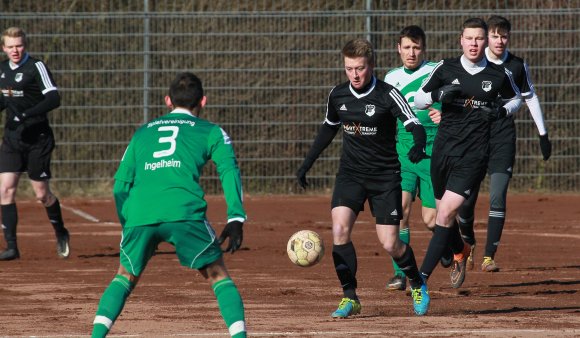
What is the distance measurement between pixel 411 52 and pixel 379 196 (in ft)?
6.54

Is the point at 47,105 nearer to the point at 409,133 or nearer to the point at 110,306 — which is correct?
the point at 409,133

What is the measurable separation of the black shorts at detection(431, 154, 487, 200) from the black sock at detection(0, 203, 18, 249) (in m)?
5.28

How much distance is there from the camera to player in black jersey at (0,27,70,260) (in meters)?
13.3

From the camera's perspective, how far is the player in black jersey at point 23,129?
13266mm

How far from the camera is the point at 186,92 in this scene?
24.1ft

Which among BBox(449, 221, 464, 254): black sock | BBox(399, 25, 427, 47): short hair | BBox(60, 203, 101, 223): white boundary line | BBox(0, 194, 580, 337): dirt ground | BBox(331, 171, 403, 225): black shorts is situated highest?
BBox(399, 25, 427, 47): short hair

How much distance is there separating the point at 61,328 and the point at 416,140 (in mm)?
2837

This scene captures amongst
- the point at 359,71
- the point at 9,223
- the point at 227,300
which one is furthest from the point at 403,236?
the point at 9,223

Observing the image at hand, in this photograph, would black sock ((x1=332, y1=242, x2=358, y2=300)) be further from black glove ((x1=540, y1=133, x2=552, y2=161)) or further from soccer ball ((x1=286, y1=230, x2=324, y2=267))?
black glove ((x1=540, y1=133, x2=552, y2=161))

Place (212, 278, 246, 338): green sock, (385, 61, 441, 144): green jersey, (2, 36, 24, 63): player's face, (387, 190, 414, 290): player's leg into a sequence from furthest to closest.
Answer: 1. (2, 36, 24, 63): player's face
2. (385, 61, 441, 144): green jersey
3. (387, 190, 414, 290): player's leg
4. (212, 278, 246, 338): green sock

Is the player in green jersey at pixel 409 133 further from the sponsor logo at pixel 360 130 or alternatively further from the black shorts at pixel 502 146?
the sponsor logo at pixel 360 130

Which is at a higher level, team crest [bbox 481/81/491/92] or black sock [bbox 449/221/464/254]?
team crest [bbox 481/81/491/92]

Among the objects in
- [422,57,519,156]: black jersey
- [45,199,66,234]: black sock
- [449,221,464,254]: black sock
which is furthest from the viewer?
[45,199,66,234]: black sock

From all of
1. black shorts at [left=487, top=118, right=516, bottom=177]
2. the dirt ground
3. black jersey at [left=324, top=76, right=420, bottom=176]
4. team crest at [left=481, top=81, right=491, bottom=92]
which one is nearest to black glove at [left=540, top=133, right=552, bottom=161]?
black shorts at [left=487, top=118, right=516, bottom=177]
